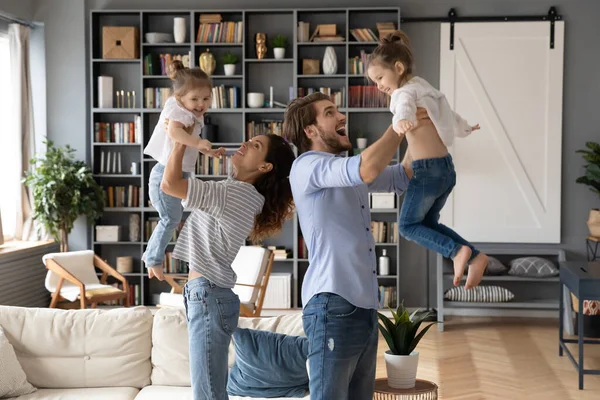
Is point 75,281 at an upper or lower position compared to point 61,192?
lower

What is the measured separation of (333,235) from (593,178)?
5972 mm

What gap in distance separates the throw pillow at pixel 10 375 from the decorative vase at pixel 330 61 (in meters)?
5.00

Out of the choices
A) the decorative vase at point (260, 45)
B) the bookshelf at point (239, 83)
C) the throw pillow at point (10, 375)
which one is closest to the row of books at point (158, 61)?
the bookshelf at point (239, 83)

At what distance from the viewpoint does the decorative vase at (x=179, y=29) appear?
838cm

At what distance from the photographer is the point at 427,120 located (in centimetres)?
246

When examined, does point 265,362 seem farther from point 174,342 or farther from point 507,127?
point 507,127

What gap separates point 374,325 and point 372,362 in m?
0.13

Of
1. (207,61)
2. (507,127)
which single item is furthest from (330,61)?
(507,127)

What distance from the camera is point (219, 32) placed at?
8.37m

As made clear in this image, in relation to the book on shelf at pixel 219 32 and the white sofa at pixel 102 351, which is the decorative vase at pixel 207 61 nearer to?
the book on shelf at pixel 219 32

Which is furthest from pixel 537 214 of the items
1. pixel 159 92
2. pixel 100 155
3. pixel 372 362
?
pixel 372 362

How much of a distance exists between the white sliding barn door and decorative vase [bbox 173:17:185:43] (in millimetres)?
2735

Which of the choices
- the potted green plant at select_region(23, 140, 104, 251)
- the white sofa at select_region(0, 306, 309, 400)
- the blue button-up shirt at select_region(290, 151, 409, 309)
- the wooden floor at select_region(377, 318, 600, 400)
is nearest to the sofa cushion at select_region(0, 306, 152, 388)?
the white sofa at select_region(0, 306, 309, 400)

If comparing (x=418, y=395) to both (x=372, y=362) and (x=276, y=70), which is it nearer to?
(x=372, y=362)
